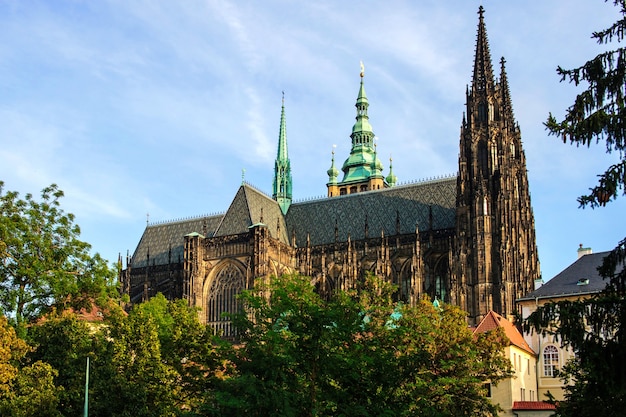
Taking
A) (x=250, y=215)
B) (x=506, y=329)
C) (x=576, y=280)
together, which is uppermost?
(x=250, y=215)

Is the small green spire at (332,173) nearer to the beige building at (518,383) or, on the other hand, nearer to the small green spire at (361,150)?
the small green spire at (361,150)

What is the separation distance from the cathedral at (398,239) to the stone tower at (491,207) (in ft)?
0.29

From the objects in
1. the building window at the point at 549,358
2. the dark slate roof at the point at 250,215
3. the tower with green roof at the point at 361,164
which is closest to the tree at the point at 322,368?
the building window at the point at 549,358

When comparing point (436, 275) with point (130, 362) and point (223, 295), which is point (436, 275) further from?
point (130, 362)

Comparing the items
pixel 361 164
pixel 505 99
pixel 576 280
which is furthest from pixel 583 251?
pixel 361 164

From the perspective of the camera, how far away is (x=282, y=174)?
94.1 meters

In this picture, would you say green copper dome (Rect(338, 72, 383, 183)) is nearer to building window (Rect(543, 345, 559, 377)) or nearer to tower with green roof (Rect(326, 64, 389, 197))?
tower with green roof (Rect(326, 64, 389, 197))

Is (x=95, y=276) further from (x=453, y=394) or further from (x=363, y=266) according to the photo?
(x=363, y=266)

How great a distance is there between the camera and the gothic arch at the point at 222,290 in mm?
74750

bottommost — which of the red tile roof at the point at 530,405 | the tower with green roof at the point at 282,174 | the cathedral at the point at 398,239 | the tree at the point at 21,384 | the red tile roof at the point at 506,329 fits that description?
the red tile roof at the point at 530,405

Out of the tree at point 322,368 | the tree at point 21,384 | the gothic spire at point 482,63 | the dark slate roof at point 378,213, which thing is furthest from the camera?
the dark slate roof at point 378,213

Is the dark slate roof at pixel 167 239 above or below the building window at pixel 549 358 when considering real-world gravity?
above

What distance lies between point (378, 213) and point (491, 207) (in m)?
14.5

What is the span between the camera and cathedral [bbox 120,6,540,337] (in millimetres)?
64938
